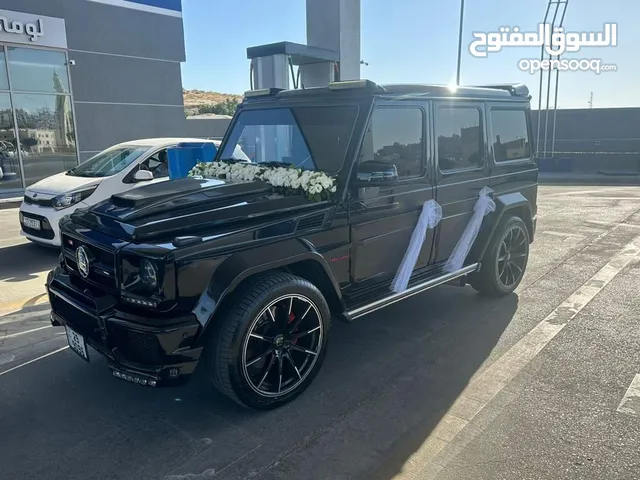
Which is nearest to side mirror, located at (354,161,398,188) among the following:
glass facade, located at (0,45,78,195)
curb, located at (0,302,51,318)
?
curb, located at (0,302,51,318)

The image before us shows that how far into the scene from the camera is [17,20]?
1391 centimetres

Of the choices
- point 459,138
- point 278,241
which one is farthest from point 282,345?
point 459,138

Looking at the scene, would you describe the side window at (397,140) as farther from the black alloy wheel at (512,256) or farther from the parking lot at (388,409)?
the black alloy wheel at (512,256)

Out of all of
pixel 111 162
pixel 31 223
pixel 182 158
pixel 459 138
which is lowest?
pixel 31 223

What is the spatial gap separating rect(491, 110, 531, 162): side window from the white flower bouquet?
2.34 meters

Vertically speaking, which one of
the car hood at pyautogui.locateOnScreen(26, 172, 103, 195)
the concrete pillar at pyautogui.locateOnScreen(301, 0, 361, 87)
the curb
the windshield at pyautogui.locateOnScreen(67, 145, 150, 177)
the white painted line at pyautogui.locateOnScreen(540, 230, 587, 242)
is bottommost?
the white painted line at pyautogui.locateOnScreen(540, 230, 587, 242)

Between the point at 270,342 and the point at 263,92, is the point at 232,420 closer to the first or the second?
the point at 270,342

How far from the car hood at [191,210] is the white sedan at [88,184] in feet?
12.9

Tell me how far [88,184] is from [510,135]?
5934mm

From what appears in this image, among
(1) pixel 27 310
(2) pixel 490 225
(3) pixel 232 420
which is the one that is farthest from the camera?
(1) pixel 27 310

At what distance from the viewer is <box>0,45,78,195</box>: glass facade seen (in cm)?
1446

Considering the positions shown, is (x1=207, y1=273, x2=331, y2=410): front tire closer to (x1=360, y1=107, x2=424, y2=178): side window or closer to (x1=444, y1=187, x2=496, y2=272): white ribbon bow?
(x1=360, y1=107, x2=424, y2=178): side window

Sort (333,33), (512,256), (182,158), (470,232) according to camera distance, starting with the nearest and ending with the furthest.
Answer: (470,232) < (512,256) < (182,158) < (333,33)

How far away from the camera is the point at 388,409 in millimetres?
3359
